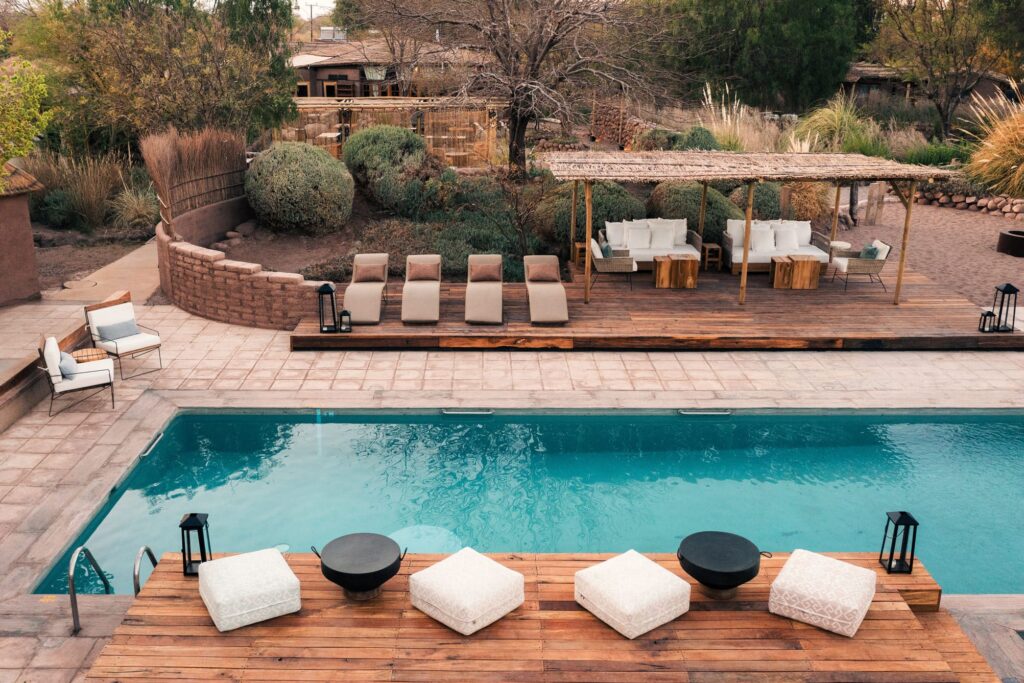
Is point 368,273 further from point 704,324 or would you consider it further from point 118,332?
point 704,324

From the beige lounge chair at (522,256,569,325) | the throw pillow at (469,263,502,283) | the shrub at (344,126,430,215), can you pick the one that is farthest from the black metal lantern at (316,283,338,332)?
the shrub at (344,126,430,215)

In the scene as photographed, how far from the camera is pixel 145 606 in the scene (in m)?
5.57

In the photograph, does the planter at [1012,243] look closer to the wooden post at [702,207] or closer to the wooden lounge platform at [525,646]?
the wooden post at [702,207]

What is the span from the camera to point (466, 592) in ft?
17.5

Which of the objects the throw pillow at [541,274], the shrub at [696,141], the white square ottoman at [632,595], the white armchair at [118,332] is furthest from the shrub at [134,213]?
the white square ottoman at [632,595]

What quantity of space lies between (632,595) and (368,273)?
7.86 m

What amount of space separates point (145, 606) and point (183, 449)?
3.63 meters

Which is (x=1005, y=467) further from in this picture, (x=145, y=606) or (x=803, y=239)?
(x=145, y=606)

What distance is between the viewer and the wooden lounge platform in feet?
16.4

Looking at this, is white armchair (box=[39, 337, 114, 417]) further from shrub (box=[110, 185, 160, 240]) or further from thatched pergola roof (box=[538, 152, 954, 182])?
shrub (box=[110, 185, 160, 240])

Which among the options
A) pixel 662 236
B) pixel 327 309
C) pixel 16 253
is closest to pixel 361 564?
pixel 327 309

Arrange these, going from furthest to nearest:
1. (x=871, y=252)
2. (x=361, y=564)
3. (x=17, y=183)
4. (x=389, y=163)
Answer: (x=389, y=163) < (x=871, y=252) < (x=17, y=183) < (x=361, y=564)

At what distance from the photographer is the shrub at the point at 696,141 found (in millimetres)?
18438

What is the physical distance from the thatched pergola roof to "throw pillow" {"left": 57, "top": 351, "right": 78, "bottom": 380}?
623 cm
